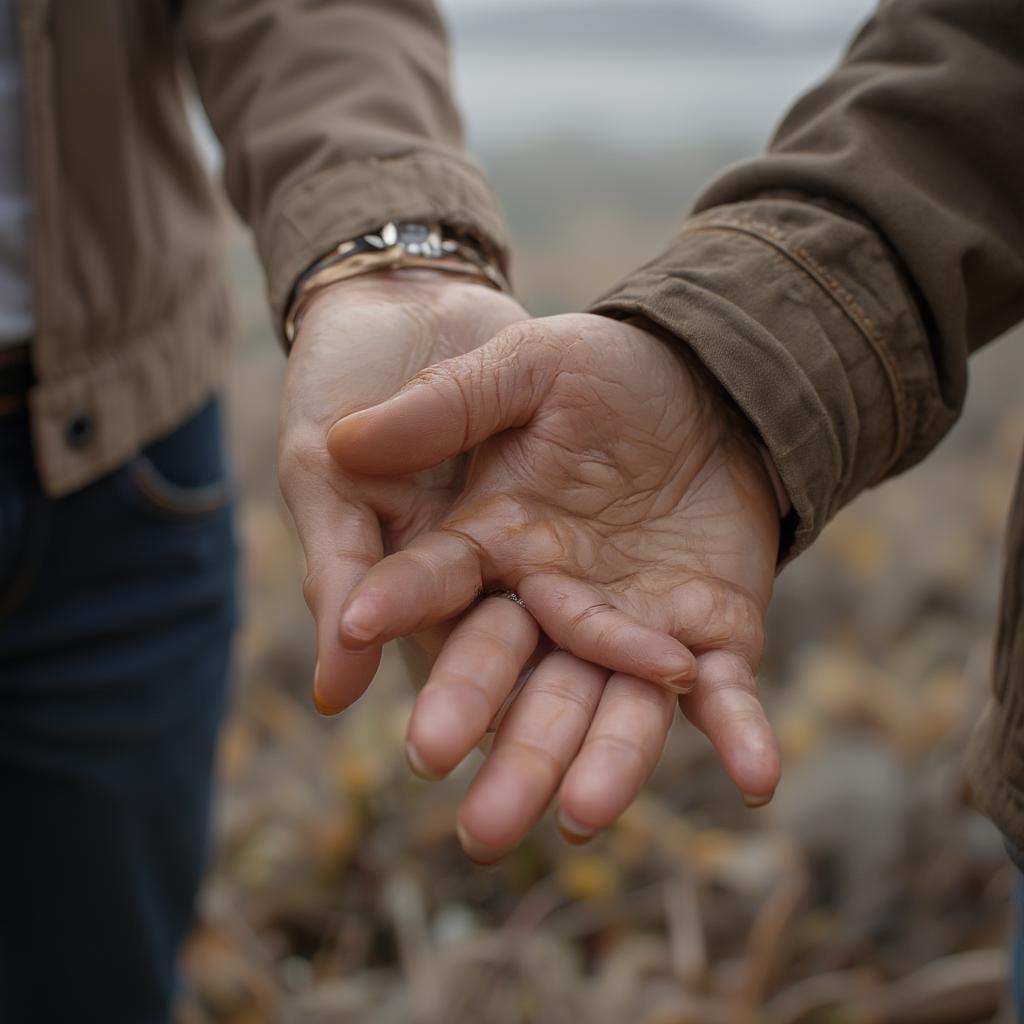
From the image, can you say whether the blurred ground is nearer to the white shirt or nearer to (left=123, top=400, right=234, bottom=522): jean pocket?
(left=123, top=400, right=234, bottom=522): jean pocket

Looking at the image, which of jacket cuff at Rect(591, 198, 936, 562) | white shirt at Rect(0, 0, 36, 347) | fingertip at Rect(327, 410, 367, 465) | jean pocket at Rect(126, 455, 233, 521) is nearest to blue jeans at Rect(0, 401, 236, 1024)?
jean pocket at Rect(126, 455, 233, 521)

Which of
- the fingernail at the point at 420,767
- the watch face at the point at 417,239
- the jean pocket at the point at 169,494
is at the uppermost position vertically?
the watch face at the point at 417,239

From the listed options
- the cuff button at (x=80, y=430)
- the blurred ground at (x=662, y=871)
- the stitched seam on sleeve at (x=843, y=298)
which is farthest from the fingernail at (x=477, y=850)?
the blurred ground at (x=662, y=871)

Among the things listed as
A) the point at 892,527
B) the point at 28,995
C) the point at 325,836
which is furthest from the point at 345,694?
the point at 892,527

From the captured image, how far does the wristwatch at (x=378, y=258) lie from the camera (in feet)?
3.34

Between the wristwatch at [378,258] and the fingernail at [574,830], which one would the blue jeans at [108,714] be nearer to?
the wristwatch at [378,258]

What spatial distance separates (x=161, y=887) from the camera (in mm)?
1367

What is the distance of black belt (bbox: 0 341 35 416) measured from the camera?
3.61 feet

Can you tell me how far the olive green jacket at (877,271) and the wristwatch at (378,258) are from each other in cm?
21

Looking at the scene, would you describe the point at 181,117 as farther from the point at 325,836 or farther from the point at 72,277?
the point at 325,836

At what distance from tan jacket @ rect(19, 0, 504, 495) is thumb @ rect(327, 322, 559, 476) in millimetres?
252

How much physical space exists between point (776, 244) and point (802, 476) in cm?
20

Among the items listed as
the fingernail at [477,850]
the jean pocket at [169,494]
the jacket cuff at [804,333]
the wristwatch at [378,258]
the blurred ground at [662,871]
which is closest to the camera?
the fingernail at [477,850]

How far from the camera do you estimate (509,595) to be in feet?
2.71
